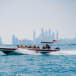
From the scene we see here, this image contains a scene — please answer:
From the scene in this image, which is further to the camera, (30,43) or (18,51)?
(30,43)

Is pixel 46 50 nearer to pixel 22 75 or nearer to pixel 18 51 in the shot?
pixel 18 51

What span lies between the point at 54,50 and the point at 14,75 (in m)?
24.9

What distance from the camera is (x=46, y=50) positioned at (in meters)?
41.9

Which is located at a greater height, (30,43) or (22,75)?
(30,43)

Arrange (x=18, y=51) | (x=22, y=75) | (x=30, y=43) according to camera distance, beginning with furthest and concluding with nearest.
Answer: (x=30, y=43), (x=18, y=51), (x=22, y=75)

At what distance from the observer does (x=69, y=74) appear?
20.0m

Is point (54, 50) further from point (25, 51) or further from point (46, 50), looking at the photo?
point (25, 51)

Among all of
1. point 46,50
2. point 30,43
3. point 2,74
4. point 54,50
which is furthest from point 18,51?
point 2,74

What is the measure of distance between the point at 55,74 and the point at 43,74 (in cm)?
168

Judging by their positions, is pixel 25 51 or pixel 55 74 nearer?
pixel 55 74

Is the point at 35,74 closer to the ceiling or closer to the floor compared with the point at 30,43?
closer to the floor

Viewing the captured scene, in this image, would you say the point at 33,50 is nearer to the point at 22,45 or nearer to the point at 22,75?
the point at 22,45

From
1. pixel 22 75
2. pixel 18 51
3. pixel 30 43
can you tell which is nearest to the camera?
pixel 22 75

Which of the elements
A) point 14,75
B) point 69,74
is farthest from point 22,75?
point 69,74
